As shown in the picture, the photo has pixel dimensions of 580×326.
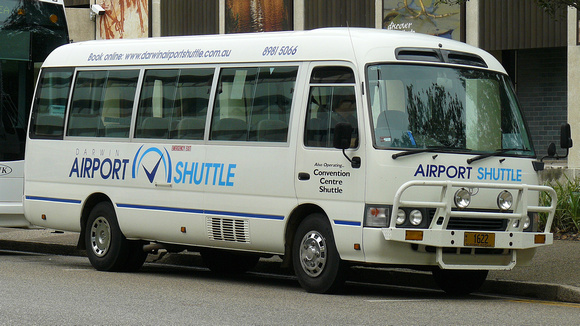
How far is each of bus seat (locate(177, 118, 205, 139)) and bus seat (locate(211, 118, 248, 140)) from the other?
0.69 ft

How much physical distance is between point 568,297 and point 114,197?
5.49 meters

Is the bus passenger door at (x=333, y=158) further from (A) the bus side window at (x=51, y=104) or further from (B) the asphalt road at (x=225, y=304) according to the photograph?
(A) the bus side window at (x=51, y=104)

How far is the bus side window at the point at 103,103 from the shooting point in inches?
531

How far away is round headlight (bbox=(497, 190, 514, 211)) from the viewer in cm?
1089

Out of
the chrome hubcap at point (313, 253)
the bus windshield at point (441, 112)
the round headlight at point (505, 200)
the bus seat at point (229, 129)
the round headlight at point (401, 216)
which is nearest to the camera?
the round headlight at point (401, 216)

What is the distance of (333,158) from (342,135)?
1.49 feet

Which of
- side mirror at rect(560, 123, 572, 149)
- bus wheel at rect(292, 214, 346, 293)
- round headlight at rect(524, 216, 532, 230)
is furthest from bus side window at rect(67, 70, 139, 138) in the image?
side mirror at rect(560, 123, 572, 149)

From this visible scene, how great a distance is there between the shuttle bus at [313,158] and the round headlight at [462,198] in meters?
0.02

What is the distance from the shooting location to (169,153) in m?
12.7

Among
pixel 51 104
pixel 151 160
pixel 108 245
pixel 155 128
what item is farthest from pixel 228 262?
pixel 51 104

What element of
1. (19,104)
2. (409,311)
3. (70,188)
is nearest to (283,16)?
(19,104)

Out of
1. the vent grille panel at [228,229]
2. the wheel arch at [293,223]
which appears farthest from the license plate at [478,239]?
the vent grille panel at [228,229]

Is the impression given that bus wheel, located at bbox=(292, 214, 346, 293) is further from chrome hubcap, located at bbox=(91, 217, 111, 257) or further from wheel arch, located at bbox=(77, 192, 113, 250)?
wheel arch, located at bbox=(77, 192, 113, 250)

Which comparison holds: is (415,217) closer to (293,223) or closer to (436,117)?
(436,117)
